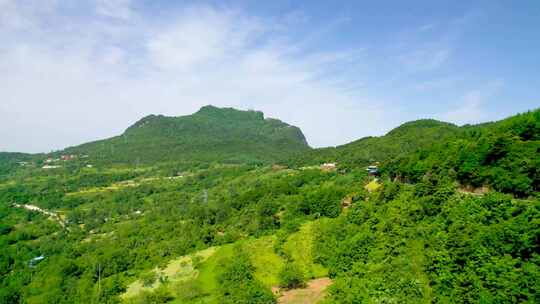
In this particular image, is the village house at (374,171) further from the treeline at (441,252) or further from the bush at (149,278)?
the bush at (149,278)

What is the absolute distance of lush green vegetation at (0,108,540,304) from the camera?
70.5 feet

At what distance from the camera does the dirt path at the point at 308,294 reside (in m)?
28.8

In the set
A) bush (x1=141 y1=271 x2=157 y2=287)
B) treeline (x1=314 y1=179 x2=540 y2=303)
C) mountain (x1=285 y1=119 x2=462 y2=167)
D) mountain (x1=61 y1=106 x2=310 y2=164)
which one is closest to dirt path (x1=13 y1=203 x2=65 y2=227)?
bush (x1=141 y1=271 x2=157 y2=287)

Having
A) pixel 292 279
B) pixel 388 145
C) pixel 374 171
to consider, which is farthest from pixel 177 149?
pixel 292 279

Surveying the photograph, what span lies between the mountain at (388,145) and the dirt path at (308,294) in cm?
4025

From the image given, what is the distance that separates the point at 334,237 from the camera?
3634cm

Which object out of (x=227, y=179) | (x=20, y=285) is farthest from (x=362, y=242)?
(x=227, y=179)

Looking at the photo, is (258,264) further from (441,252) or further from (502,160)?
(502,160)

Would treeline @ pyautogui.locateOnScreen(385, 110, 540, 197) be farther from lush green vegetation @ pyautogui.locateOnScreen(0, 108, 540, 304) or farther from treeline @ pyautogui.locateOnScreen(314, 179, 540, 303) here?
treeline @ pyautogui.locateOnScreen(314, 179, 540, 303)

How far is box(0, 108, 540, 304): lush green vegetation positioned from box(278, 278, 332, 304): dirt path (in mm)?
783

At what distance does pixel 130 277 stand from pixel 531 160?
4364 cm

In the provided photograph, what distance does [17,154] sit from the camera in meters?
196

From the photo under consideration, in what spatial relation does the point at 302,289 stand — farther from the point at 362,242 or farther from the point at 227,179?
the point at 227,179

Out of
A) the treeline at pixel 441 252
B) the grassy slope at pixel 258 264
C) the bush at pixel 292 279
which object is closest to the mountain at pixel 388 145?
the grassy slope at pixel 258 264
